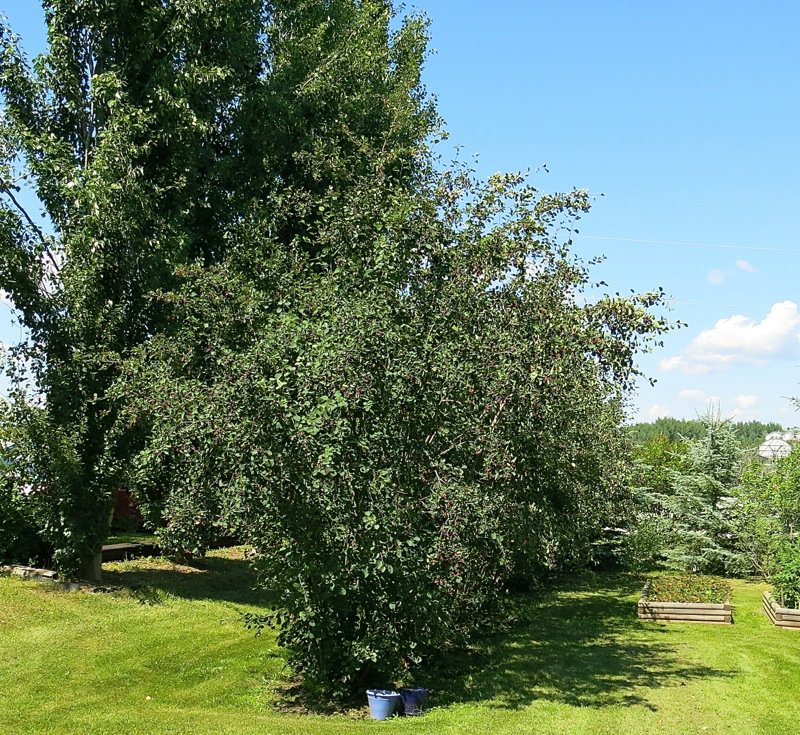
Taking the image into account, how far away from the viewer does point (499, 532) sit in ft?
32.0

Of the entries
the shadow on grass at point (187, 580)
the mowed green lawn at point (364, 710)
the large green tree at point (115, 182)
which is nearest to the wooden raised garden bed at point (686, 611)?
the mowed green lawn at point (364, 710)

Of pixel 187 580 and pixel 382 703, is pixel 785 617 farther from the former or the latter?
pixel 187 580

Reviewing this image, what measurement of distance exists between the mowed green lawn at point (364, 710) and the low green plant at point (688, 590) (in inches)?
22.0

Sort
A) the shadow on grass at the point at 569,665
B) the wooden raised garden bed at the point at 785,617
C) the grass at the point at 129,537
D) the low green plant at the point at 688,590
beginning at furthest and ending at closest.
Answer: the grass at the point at 129,537, the low green plant at the point at 688,590, the wooden raised garden bed at the point at 785,617, the shadow on grass at the point at 569,665

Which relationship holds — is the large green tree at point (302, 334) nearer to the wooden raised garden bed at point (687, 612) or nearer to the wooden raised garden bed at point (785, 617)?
the wooden raised garden bed at point (687, 612)

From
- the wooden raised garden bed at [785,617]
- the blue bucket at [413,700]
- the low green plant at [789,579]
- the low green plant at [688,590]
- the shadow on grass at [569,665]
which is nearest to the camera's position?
the blue bucket at [413,700]

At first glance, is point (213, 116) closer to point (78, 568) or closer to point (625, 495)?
point (78, 568)

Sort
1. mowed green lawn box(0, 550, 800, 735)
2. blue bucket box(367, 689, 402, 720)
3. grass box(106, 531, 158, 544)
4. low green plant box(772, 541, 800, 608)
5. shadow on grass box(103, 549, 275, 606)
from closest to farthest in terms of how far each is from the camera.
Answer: mowed green lawn box(0, 550, 800, 735) < blue bucket box(367, 689, 402, 720) < low green plant box(772, 541, 800, 608) < shadow on grass box(103, 549, 275, 606) < grass box(106, 531, 158, 544)

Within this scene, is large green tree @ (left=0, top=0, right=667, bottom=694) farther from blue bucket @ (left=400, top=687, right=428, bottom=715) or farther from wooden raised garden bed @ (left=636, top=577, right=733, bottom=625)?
wooden raised garden bed @ (left=636, top=577, right=733, bottom=625)

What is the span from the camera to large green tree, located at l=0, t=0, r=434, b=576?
14969mm

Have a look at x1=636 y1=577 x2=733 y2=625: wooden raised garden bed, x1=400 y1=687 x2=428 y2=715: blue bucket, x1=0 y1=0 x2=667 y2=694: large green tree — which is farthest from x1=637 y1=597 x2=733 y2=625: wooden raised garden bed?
x1=400 y1=687 x2=428 y2=715: blue bucket

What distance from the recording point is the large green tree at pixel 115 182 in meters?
15.0

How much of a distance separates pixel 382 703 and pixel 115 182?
34.8 feet

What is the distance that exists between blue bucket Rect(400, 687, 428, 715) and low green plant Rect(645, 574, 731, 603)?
797cm
